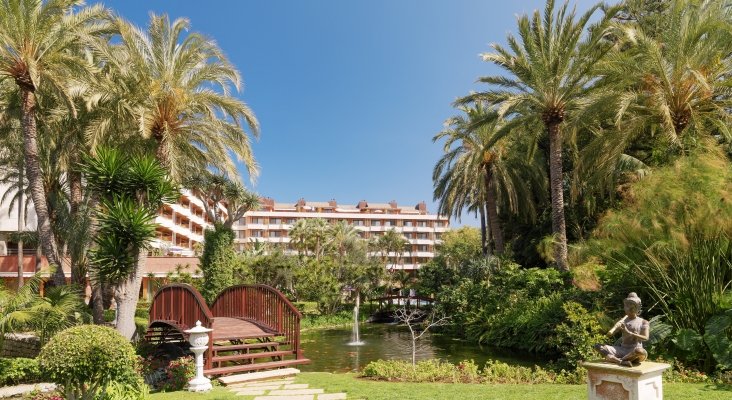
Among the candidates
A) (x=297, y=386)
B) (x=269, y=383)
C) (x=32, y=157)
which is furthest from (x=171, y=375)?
(x=32, y=157)

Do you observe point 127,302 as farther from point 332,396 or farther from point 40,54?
point 332,396

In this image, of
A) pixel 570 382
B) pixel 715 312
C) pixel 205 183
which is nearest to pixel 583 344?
pixel 570 382

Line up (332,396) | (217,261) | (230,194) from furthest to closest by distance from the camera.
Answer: (230,194)
(217,261)
(332,396)

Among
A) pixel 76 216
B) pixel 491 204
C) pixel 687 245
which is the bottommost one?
pixel 687 245

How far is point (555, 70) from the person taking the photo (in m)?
18.0

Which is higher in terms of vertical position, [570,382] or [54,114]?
[54,114]

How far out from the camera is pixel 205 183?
84.2ft

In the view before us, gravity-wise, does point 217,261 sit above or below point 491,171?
below

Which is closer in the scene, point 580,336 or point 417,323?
point 580,336

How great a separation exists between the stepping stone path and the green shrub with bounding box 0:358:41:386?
19.2 ft

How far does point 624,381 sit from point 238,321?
10621mm

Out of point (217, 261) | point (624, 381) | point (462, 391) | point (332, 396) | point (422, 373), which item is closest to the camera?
point (624, 381)

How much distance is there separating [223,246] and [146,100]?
1067 cm

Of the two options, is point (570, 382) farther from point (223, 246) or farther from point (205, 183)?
point (205, 183)
